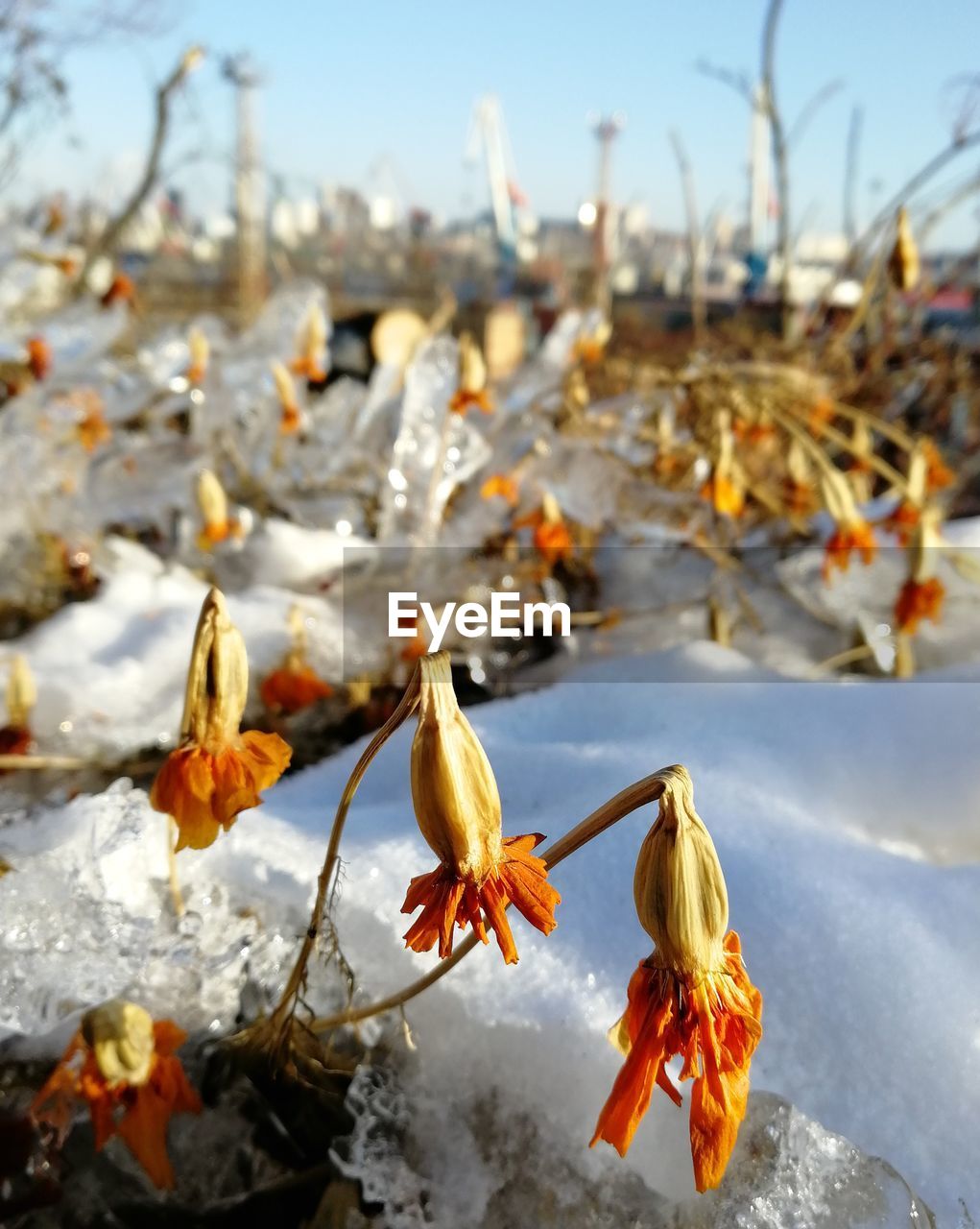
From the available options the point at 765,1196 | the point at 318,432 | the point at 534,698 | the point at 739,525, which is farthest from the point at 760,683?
the point at 318,432

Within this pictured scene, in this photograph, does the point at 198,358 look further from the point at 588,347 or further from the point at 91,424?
the point at 588,347

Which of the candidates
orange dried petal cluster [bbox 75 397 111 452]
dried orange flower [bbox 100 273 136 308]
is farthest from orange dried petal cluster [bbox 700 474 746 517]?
dried orange flower [bbox 100 273 136 308]

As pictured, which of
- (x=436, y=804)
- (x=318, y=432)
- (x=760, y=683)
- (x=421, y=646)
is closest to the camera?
(x=436, y=804)

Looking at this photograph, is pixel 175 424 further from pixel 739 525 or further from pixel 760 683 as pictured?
pixel 760 683

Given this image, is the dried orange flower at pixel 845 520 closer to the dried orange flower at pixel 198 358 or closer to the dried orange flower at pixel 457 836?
the dried orange flower at pixel 457 836

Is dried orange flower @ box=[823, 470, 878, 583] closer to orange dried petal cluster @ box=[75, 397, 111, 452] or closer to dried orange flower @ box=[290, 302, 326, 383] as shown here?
dried orange flower @ box=[290, 302, 326, 383]

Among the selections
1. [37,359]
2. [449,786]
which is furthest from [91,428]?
[449,786]
